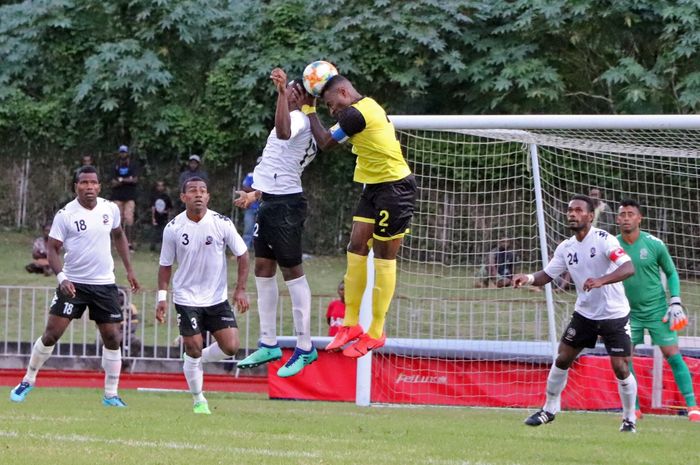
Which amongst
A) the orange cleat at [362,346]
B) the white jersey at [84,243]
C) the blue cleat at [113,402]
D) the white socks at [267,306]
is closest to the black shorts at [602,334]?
the orange cleat at [362,346]

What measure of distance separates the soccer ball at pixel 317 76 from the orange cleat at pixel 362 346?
203cm

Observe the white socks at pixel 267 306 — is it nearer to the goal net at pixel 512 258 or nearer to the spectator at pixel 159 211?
the goal net at pixel 512 258

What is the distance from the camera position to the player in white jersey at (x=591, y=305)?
41.7 ft

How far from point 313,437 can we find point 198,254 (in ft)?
10.4

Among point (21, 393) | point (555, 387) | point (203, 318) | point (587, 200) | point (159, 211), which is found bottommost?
point (21, 393)

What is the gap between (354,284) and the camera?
34.9 feet

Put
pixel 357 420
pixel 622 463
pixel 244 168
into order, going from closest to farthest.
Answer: pixel 622 463
pixel 357 420
pixel 244 168

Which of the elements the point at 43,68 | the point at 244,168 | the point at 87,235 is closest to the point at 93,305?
the point at 87,235

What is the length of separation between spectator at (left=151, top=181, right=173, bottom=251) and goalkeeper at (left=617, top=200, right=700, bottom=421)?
1392 cm

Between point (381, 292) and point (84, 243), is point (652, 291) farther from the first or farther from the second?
point (84, 243)

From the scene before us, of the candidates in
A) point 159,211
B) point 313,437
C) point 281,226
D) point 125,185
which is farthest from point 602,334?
point 159,211

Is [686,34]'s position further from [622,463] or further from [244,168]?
[622,463]

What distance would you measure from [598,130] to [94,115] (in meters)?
16.6

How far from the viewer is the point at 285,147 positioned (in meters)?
10.4
